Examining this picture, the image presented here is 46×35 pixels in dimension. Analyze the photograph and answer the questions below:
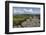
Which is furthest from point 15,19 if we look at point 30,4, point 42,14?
point 42,14

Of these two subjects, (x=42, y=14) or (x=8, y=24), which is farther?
(x=42, y=14)

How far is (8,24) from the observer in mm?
1413

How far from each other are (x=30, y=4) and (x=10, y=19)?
467 mm

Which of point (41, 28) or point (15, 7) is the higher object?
point (15, 7)

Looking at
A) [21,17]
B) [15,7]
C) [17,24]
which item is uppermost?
[15,7]

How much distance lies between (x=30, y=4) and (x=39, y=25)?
437 millimetres

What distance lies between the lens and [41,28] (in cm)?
152
